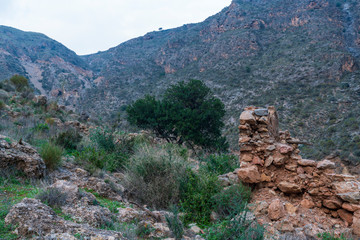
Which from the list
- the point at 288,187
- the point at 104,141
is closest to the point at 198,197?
the point at 288,187

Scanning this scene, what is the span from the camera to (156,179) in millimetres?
5535

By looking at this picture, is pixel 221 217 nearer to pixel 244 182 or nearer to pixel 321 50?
pixel 244 182

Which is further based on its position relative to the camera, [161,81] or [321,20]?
[161,81]

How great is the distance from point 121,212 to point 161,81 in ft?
129

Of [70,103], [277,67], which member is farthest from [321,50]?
[70,103]

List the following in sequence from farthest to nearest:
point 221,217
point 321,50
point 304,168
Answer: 1. point 321,50
2. point 304,168
3. point 221,217

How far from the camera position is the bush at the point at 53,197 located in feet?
10.8

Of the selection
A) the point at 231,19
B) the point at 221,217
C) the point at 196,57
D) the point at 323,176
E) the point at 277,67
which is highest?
the point at 231,19

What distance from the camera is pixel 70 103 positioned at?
143 feet

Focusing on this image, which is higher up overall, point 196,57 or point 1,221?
point 196,57

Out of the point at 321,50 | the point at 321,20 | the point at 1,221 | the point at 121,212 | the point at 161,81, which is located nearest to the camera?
the point at 1,221

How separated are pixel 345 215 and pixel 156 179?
4.02 m

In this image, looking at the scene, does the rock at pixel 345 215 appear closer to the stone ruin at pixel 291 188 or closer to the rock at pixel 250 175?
the stone ruin at pixel 291 188

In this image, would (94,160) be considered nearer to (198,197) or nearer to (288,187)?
(198,197)
